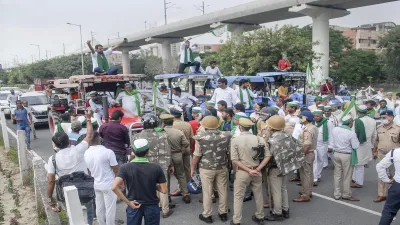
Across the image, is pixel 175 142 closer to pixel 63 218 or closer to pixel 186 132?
pixel 186 132

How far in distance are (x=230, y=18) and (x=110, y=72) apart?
101ft

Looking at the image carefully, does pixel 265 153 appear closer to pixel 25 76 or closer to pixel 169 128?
pixel 169 128

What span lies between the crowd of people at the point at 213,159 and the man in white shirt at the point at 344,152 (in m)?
0.02

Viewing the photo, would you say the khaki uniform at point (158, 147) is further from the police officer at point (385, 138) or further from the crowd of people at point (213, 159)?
the police officer at point (385, 138)

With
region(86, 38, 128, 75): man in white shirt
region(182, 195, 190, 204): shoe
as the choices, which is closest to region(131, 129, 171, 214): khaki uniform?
region(182, 195, 190, 204): shoe

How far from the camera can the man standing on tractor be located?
10.0m

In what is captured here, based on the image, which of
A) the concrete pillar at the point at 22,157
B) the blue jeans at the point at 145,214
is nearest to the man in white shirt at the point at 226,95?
the concrete pillar at the point at 22,157

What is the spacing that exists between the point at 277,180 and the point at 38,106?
14.7 meters

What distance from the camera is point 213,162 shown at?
18.7 ft

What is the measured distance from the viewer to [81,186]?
4785mm

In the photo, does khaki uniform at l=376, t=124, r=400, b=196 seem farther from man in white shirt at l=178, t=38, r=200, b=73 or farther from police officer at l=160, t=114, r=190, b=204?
man in white shirt at l=178, t=38, r=200, b=73

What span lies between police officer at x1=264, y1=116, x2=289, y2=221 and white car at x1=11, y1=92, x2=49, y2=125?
44.5 feet

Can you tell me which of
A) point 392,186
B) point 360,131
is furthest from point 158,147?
point 360,131

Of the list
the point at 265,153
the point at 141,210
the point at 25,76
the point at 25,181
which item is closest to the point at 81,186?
the point at 141,210
